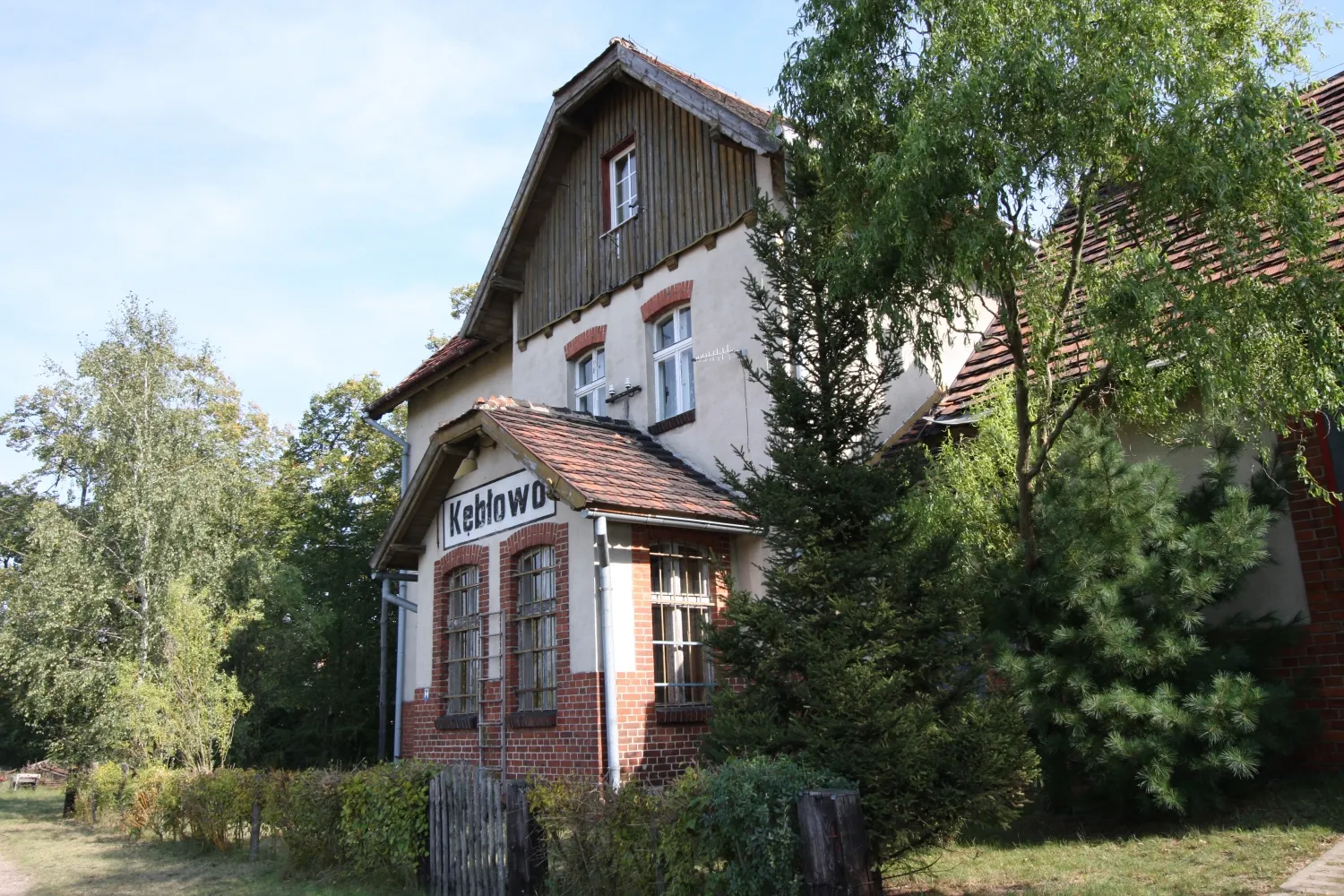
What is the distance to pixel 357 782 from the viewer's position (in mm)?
9875

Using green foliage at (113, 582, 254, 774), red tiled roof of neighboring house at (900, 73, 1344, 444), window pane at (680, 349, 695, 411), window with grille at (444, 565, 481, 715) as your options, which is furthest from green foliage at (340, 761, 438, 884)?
green foliage at (113, 582, 254, 774)

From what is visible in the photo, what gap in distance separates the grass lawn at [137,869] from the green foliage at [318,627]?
24.7 ft

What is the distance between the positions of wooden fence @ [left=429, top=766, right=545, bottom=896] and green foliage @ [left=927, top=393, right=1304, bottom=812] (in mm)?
4008

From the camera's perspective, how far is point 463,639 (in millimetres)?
12883

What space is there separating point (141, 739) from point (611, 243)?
11326 millimetres

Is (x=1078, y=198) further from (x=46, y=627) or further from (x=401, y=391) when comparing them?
(x=46, y=627)

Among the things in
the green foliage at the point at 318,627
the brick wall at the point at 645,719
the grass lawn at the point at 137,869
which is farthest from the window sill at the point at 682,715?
the green foliage at the point at 318,627

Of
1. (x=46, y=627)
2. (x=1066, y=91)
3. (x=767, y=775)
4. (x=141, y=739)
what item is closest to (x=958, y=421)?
(x=1066, y=91)

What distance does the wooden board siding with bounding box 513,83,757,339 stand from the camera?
1319 centimetres

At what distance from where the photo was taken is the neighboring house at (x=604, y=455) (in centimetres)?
Answer: 1073

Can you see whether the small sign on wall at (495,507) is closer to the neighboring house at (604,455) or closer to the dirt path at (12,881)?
the neighboring house at (604,455)

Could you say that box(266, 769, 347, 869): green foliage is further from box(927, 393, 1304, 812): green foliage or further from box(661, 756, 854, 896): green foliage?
box(927, 393, 1304, 812): green foliage

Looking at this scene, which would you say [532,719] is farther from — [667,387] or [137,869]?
[137,869]

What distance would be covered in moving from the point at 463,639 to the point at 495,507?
181 cm
